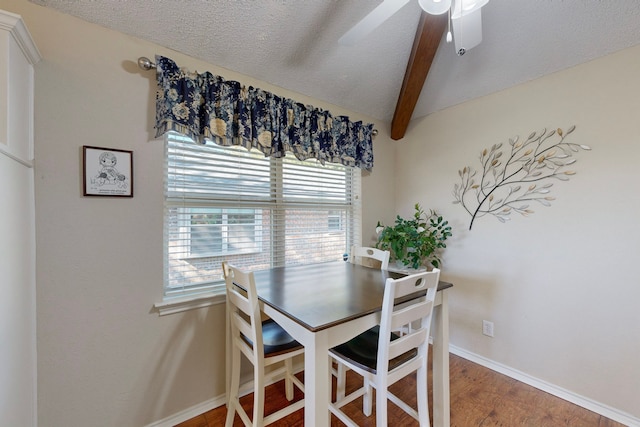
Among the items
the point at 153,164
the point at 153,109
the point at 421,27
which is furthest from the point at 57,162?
the point at 421,27

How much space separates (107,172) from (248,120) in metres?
0.88

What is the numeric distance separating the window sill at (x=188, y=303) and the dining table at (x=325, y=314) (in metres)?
0.32

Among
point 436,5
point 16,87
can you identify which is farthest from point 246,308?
point 436,5

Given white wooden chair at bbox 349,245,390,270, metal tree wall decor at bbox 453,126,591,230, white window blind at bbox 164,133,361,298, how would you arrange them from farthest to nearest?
white wooden chair at bbox 349,245,390,270 < metal tree wall decor at bbox 453,126,591,230 < white window blind at bbox 164,133,361,298

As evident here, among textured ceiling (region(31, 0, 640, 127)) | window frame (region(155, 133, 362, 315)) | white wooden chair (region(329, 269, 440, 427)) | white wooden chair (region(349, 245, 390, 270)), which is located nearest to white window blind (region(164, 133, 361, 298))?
window frame (region(155, 133, 362, 315))

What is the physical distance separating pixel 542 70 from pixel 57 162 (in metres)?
3.15

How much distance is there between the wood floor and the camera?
160 centimetres

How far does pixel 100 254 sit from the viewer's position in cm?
140

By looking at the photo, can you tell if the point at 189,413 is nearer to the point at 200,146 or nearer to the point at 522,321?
the point at 200,146

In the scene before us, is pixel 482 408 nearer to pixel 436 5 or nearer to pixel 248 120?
pixel 436 5

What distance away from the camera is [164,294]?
1601 millimetres

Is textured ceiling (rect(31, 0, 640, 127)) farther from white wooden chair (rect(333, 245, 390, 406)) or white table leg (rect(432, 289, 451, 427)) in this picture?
white table leg (rect(432, 289, 451, 427))

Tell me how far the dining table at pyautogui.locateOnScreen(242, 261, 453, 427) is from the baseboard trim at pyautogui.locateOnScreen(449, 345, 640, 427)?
998 millimetres

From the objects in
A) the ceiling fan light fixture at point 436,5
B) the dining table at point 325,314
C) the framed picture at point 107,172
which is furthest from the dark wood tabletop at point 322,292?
the ceiling fan light fixture at point 436,5
